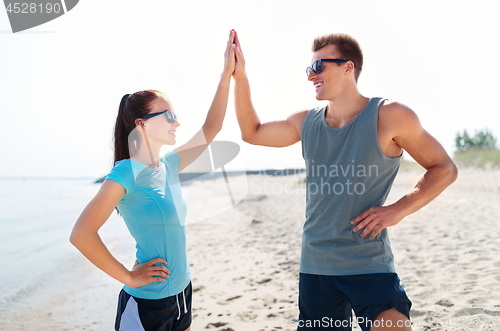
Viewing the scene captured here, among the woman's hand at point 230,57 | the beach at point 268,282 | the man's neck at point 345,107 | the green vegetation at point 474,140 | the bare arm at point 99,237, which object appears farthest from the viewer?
the green vegetation at point 474,140

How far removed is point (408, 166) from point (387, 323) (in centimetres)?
3447

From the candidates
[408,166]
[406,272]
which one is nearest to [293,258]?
[406,272]

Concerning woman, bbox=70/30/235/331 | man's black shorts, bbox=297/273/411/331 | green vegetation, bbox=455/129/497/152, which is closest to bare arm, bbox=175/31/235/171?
woman, bbox=70/30/235/331

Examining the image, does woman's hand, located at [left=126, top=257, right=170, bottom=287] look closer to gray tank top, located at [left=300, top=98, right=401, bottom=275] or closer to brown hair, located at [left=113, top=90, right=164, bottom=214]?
brown hair, located at [left=113, top=90, right=164, bottom=214]

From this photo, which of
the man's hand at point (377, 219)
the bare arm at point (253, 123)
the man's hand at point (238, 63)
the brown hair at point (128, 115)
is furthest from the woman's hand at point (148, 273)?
the man's hand at point (238, 63)

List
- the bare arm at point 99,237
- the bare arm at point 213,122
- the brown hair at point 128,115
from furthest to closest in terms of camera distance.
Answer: the bare arm at point 213,122, the brown hair at point 128,115, the bare arm at point 99,237

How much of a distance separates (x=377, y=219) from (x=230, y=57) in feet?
5.07

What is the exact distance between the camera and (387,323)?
5.48ft

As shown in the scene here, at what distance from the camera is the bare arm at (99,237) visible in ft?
5.00

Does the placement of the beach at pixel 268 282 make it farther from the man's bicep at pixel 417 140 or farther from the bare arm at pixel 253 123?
the man's bicep at pixel 417 140

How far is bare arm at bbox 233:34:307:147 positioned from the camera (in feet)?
8.25

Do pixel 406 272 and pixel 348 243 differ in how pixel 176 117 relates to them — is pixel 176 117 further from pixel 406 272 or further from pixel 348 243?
pixel 406 272

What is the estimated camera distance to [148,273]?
1745mm

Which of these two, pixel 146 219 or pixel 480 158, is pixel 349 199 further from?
pixel 480 158
